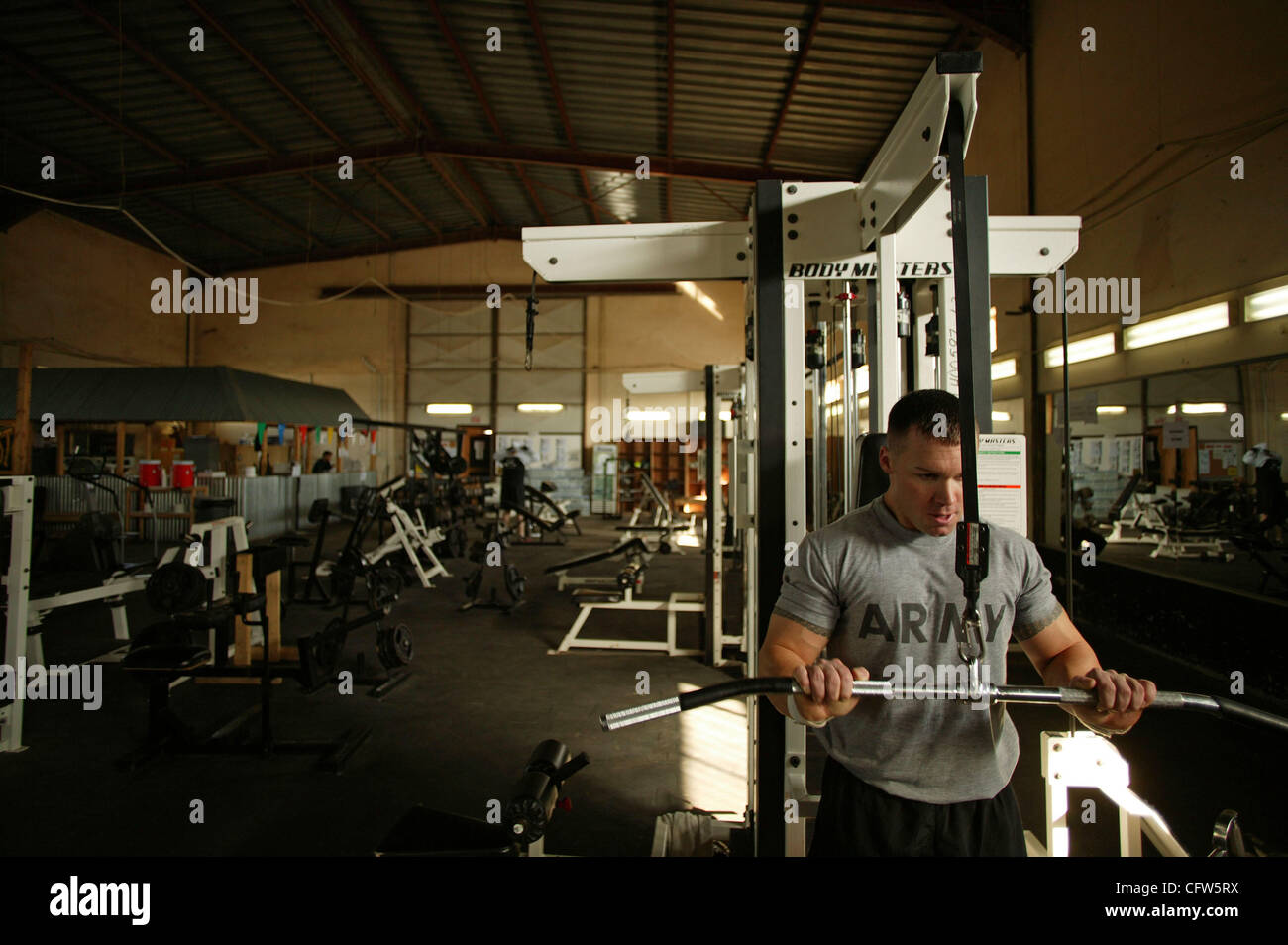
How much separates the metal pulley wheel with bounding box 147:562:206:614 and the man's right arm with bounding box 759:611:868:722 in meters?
2.84

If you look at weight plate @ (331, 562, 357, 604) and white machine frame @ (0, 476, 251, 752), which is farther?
weight plate @ (331, 562, 357, 604)

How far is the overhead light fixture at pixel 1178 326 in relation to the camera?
3.43 metres

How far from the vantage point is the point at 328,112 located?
8148 millimetres

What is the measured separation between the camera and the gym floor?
220cm

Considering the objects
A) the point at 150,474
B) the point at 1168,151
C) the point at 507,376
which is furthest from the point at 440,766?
the point at 507,376

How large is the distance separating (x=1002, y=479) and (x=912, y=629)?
1.80 ft

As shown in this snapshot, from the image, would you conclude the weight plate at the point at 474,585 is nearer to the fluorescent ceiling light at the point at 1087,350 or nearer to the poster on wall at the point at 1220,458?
the fluorescent ceiling light at the point at 1087,350

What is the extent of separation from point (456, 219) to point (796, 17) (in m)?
9.07

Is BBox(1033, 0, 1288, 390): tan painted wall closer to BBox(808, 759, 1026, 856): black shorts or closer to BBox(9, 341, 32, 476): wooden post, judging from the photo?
BBox(808, 759, 1026, 856): black shorts

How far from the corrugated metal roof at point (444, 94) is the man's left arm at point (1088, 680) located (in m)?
5.76

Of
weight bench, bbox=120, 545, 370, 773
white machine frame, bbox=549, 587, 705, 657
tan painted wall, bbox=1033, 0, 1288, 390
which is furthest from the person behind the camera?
Result: white machine frame, bbox=549, 587, 705, 657

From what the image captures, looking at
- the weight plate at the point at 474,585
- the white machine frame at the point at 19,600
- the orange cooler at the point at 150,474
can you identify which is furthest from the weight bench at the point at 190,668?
the orange cooler at the point at 150,474

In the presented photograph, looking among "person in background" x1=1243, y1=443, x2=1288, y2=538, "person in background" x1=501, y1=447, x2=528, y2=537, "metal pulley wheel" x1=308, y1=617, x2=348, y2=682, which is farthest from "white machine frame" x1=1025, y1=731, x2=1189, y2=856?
"person in background" x1=501, y1=447, x2=528, y2=537
